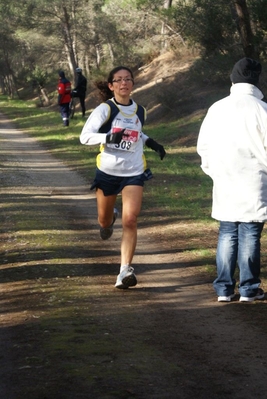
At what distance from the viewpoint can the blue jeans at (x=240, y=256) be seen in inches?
290

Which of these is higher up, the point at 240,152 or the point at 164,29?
the point at 240,152

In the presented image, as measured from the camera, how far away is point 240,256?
7.47 meters

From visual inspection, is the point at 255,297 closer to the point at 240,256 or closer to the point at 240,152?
the point at 240,256

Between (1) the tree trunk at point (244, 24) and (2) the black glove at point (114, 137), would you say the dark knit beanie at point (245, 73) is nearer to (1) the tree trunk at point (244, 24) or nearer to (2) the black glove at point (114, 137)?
(2) the black glove at point (114, 137)

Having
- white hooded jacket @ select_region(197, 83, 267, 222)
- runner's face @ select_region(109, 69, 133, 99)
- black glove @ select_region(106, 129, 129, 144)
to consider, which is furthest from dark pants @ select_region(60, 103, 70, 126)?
white hooded jacket @ select_region(197, 83, 267, 222)

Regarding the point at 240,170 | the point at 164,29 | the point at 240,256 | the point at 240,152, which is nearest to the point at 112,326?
the point at 240,256

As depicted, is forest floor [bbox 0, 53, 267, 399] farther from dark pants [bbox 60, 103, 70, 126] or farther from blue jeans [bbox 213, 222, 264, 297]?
dark pants [bbox 60, 103, 70, 126]

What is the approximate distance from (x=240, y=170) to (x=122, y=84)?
1.57 metres

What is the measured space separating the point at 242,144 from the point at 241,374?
92.5 inches

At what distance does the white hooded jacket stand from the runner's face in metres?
1.07

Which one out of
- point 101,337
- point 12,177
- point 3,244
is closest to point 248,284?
point 101,337

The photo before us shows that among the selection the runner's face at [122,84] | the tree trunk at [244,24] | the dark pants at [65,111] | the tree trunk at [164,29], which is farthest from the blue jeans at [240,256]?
the tree trunk at [164,29]

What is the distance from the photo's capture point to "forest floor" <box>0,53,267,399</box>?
5199 millimetres

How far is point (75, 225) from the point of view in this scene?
12062mm
